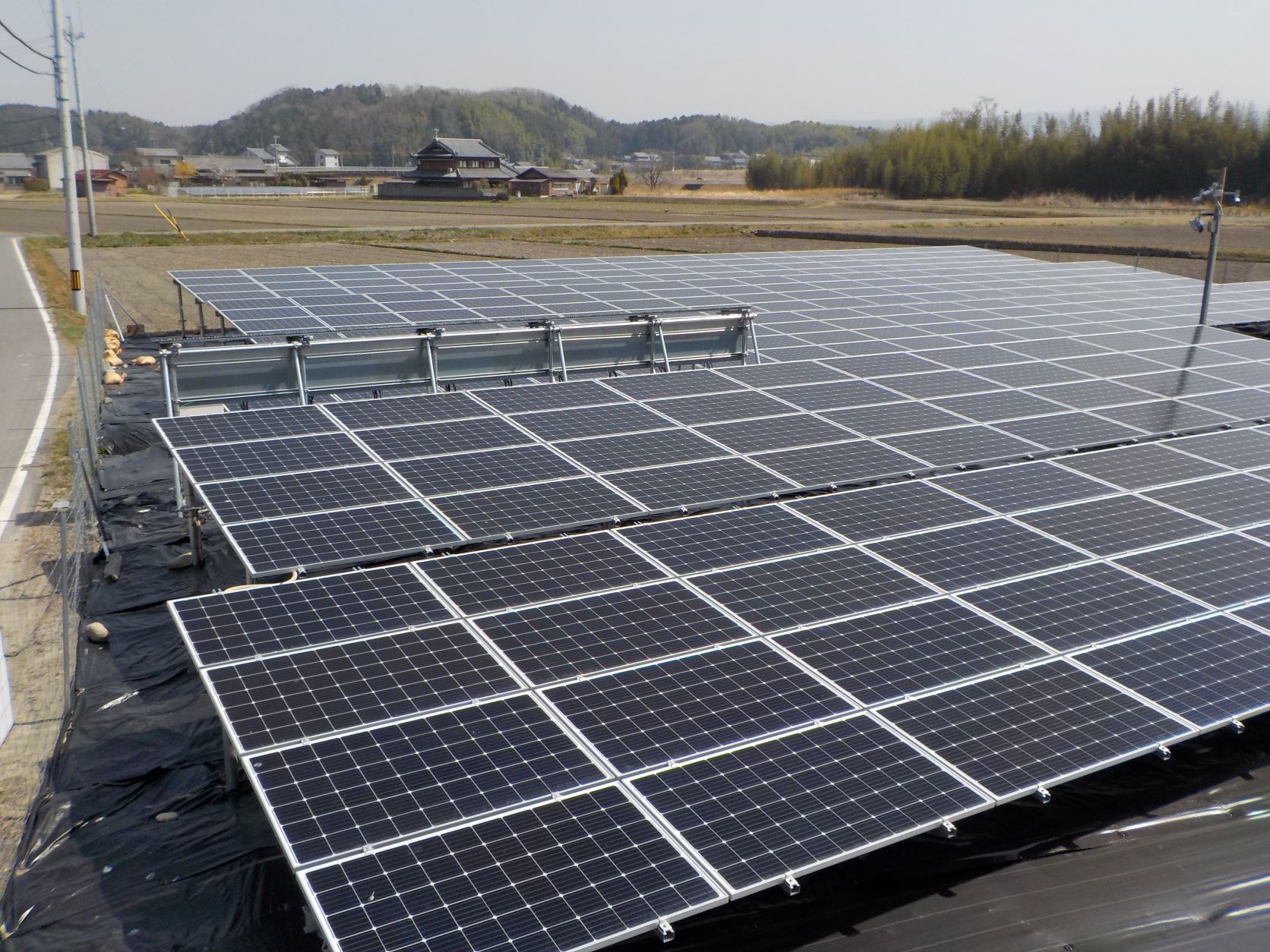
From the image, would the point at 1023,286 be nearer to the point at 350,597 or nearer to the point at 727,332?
the point at 727,332

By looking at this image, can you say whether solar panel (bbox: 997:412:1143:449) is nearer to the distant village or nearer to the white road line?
the white road line

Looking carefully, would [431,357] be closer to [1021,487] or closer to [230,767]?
[230,767]

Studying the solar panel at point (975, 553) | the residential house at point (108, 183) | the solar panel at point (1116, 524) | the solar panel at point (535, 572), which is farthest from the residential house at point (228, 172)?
the solar panel at point (975, 553)

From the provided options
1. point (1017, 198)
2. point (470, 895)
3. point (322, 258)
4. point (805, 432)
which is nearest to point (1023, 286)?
point (805, 432)

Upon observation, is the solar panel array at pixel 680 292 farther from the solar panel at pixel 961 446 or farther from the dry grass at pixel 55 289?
the dry grass at pixel 55 289

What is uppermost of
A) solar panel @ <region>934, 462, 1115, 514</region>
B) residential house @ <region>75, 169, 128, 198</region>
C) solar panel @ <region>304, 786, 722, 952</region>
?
residential house @ <region>75, 169, 128, 198</region>

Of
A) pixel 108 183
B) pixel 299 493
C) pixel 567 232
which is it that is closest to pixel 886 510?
pixel 299 493

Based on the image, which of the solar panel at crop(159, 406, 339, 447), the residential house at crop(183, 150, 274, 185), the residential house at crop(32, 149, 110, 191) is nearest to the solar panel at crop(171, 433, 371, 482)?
the solar panel at crop(159, 406, 339, 447)
